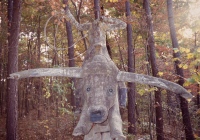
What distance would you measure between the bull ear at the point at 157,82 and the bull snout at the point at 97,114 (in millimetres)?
681

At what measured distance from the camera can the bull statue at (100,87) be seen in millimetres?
3308

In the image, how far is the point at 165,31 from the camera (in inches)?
627

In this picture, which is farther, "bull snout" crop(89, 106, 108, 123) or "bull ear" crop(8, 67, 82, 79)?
"bull ear" crop(8, 67, 82, 79)

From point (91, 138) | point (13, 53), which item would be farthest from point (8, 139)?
point (91, 138)

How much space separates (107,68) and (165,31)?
44.4ft

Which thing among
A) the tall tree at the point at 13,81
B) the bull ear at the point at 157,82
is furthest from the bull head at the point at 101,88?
the tall tree at the point at 13,81

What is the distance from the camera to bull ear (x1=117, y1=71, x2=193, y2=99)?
3351 millimetres

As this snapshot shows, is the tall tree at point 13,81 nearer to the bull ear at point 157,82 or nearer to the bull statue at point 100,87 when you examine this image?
the bull statue at point 100,87

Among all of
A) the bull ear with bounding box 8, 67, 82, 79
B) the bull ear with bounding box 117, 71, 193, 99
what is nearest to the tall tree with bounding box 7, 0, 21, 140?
the bull ear with bounding box 8, 67, 82, 79

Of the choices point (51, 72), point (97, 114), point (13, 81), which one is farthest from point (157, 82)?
point (13, 81)

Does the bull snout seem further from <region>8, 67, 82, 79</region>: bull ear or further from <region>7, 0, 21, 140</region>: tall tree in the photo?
<region>7, 0, 21, 140</region>: tall tree

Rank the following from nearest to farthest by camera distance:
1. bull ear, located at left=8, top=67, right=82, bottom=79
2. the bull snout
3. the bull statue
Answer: the bull snout
the bull statue
bull ear, located at left=8, top=67, right=82, bottom=79

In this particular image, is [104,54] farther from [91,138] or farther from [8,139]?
[8,139]

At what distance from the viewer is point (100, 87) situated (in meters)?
3.46
